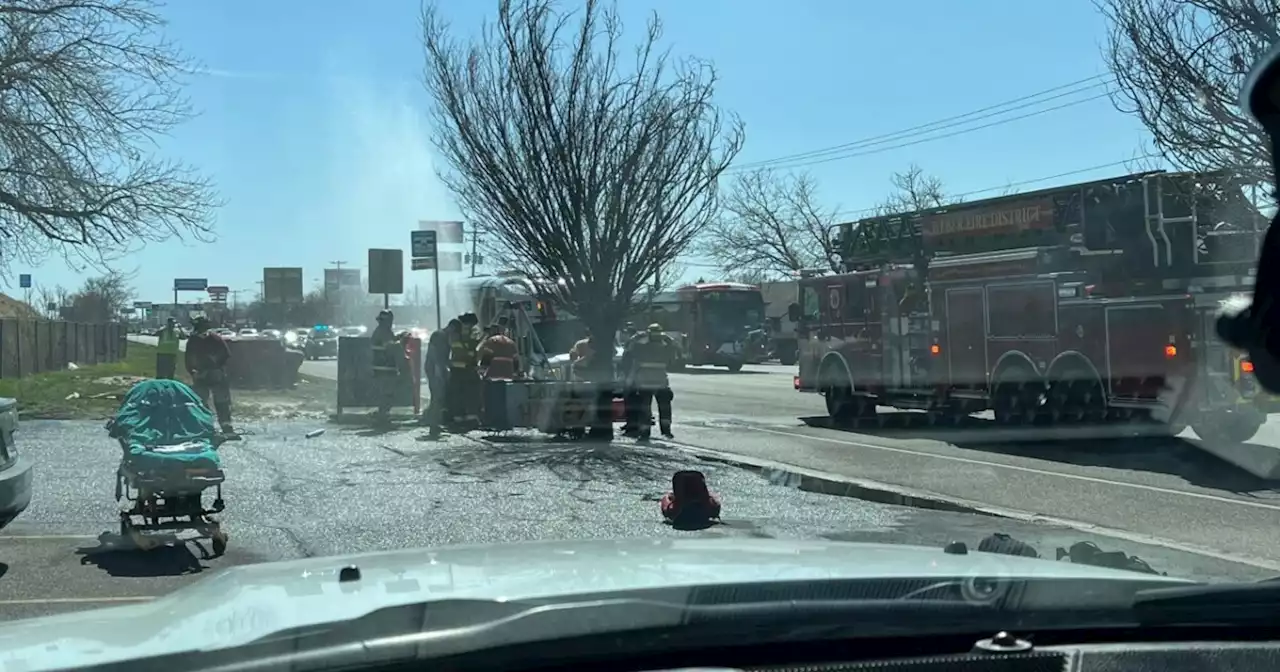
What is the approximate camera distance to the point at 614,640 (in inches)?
94.3

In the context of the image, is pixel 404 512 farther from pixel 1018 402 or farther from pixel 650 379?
pixel 1018 402

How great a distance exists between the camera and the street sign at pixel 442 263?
23398mm

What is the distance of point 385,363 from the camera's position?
20156 mm

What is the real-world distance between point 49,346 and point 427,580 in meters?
35.9

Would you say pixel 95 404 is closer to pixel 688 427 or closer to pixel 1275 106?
pixel 688 427

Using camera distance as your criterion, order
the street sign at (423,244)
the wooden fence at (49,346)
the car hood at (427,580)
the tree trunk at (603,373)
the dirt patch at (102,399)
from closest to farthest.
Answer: the car hood at (427,580)
the tree trunk at (603,373)
the dirt patch at (102,399)
the street sign at (423,244)
the wooden fence at (49,346)

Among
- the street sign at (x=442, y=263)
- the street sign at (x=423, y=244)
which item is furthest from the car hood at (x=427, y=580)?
the street sign at (x=442, y=263)

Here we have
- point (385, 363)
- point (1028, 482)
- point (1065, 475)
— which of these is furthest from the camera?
point (385, 363)

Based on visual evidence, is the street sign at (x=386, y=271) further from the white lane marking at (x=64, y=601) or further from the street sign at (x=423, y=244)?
the white lane marking at (x=64, y=601)

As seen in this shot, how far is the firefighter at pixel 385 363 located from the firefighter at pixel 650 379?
14.1 ft

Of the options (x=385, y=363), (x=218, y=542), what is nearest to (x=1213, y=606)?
(x=218, y=542)

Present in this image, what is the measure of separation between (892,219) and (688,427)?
4776mm

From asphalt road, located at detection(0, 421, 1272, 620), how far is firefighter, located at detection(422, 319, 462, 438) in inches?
90.0

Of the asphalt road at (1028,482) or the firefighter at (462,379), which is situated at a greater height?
the firefighter at (462,379)
